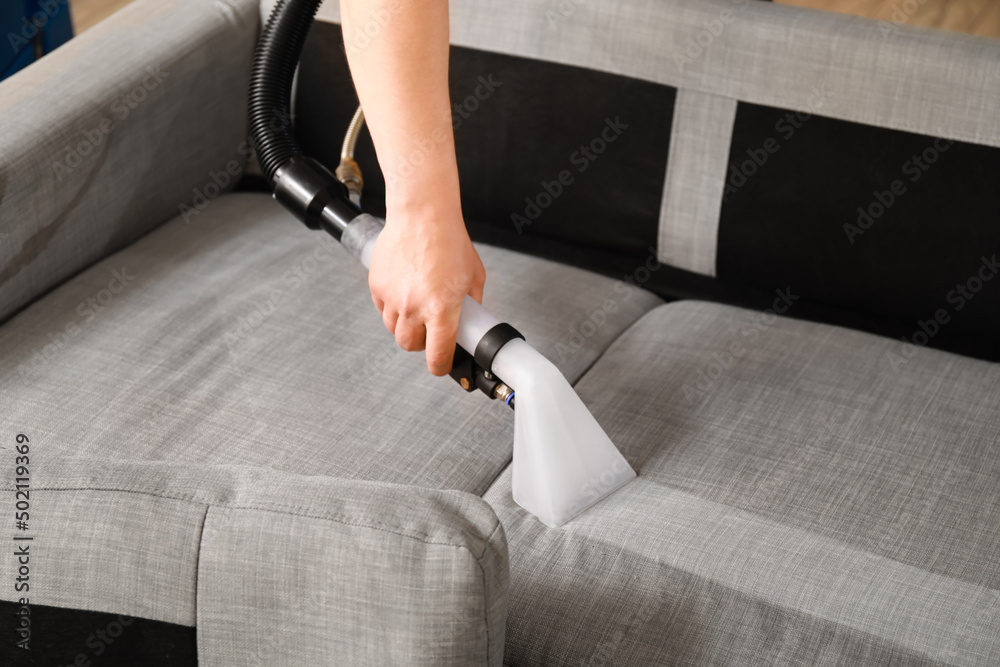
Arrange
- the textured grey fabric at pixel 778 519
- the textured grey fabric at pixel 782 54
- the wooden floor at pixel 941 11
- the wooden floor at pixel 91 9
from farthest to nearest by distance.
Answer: the wooden floor at pixel 91 9
the wooden floor at pixel 941 11
the textured grey fabric at pixel 782 54
the textured grey fabric at pixel 778 519

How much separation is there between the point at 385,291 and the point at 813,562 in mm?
504

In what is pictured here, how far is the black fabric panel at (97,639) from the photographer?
0.70m

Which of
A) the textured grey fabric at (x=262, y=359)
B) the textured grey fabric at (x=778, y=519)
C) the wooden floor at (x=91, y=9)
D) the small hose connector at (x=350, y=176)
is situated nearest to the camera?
the textured grey fabric at (x=778, y=519)

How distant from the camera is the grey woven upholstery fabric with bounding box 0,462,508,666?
2.16 ft

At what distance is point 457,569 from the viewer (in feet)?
2.15

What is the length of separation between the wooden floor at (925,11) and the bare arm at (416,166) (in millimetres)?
1731

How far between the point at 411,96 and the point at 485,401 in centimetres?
39

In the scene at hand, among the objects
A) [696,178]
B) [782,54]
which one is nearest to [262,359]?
[696,178]

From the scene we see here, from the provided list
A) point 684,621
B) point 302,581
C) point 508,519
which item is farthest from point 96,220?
point 684,621

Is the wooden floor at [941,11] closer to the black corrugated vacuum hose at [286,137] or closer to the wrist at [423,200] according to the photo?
the black corrugated vacuum hose at [286,137]

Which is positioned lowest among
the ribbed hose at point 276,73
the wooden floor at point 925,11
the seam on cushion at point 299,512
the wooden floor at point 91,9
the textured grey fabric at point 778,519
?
the wooden floor at point 91,9

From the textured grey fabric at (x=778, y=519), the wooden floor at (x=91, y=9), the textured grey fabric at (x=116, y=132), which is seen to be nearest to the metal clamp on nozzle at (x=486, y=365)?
the textured grey fabric at (x=778, y=519)

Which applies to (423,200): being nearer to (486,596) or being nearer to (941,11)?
(486,596)

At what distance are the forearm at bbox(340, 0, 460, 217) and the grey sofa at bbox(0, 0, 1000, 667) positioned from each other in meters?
0.30
